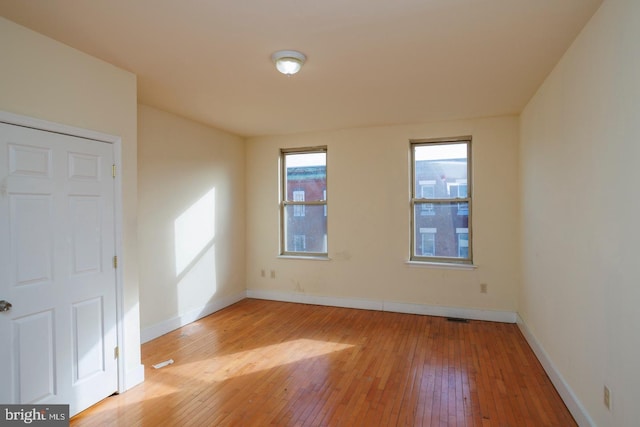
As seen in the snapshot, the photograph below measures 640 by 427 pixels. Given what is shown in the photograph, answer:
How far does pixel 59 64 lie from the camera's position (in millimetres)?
2410

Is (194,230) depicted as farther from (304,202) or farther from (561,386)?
(561,386)

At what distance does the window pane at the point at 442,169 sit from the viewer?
186 inches

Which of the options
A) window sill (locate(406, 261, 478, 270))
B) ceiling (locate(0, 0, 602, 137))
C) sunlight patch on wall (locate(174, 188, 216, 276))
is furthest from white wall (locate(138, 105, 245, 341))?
window sill (locate(406, 261, 478, 270))

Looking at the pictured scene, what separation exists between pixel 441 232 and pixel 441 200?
44 centimetres

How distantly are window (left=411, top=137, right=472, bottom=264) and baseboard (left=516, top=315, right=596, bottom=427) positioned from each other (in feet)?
4.60

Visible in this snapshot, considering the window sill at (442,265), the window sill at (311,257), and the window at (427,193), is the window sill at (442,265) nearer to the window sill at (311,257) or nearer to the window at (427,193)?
the window at (427,193)

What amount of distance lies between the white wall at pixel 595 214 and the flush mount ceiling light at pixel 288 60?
1.88 metres

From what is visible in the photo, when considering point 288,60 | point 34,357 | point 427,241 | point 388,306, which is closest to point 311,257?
point 388,306

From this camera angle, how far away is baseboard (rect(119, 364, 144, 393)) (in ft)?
9.28

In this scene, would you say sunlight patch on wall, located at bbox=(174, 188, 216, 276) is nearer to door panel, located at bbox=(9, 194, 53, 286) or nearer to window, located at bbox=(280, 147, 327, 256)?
window, located at bbox=(280, 147, 327, 256)

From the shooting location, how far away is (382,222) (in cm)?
496

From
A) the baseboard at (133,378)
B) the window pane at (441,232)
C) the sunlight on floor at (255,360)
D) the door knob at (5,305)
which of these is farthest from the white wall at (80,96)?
the window pane at (441,232)

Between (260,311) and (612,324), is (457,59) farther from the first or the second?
(260,311)

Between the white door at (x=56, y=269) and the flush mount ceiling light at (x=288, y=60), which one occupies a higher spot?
the flush mount ceiling light at (x=288, y=60)
